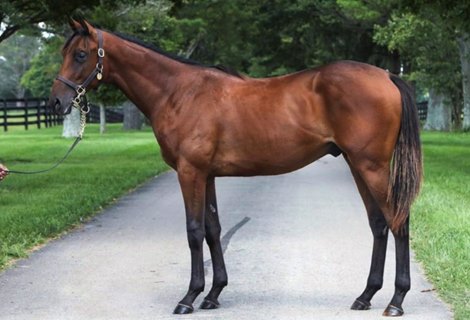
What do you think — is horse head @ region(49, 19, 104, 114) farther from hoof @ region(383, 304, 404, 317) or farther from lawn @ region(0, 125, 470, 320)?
hoof @ region(383, 304, 404, 317)

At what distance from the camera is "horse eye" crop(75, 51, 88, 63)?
711 cm

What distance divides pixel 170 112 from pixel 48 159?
55.4 feet

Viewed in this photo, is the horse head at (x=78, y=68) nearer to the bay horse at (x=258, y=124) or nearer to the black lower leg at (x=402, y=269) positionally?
the bay horse at (x=258, y=124)

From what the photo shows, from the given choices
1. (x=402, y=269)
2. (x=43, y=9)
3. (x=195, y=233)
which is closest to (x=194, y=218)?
(x=195, y=233)

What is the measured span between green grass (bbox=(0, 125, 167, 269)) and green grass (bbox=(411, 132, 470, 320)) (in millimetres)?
4066

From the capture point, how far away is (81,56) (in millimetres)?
7117

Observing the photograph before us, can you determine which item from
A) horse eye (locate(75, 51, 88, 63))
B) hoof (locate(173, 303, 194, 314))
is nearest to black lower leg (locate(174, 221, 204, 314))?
hoof (locate(173, 303, 194, 314))

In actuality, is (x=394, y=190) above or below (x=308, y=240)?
above

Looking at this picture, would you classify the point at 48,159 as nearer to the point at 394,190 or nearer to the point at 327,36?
the point at 394,190

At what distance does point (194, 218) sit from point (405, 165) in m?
1.62

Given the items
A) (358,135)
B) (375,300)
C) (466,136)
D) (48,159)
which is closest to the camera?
(358,135)

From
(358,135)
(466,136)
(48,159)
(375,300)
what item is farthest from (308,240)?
(466,136)

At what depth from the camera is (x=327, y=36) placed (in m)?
49.8

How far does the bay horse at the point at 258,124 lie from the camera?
6.75 metres
